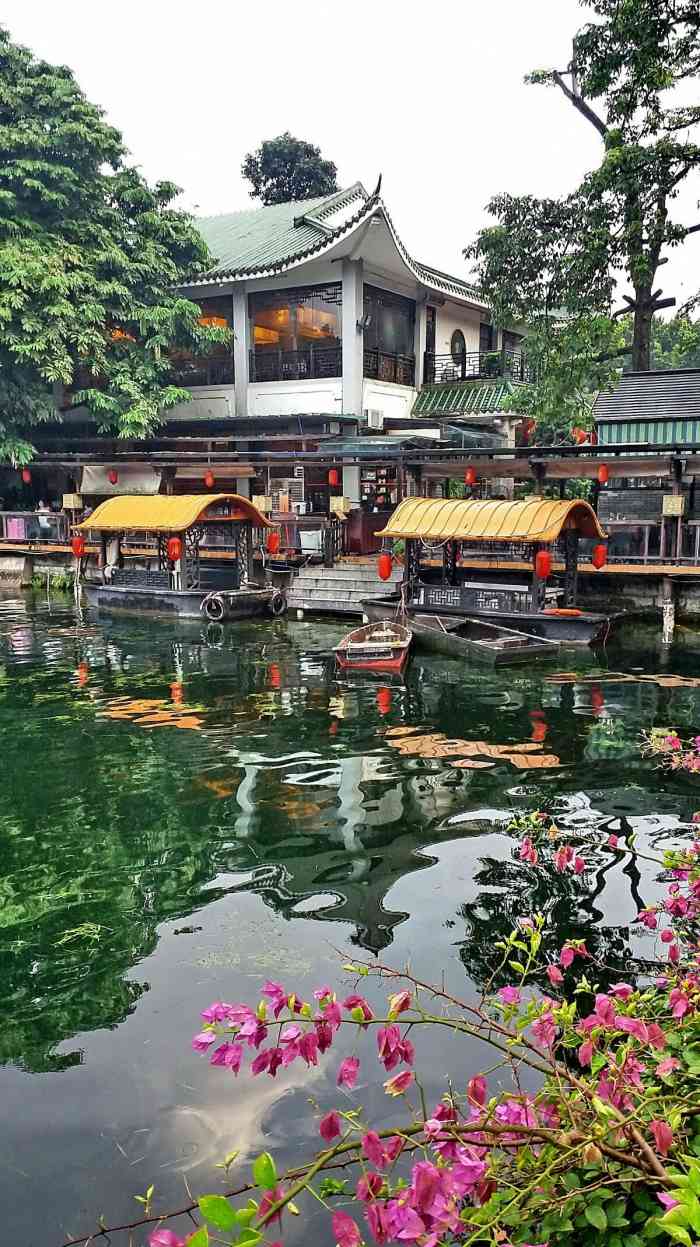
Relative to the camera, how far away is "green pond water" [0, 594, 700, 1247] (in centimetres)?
458

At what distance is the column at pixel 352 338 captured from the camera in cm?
2434

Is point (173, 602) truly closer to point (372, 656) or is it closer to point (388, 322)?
point (372, 656)

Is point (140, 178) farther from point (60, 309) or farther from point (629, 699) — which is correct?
point (629, 699)

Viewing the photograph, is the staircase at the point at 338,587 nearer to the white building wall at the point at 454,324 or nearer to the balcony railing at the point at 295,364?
the balcony railing at the point at 295,364

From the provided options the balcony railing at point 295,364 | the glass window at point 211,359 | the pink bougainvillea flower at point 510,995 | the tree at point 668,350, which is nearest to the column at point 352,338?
the balcony railing at point 295,364

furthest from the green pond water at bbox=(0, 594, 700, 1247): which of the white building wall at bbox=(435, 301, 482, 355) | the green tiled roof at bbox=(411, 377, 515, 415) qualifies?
the white building wall at bbox=(435, 301, 482, 355)

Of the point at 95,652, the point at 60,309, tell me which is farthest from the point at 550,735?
the point at 60,309

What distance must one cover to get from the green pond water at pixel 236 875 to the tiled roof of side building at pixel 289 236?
45.1 ft

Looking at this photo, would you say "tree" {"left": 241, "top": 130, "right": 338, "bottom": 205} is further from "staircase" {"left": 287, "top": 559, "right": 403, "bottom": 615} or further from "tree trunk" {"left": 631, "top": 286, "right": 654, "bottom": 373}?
"staircase" {"left": 287, "top": 559, "right": 403, "bottom": 615}

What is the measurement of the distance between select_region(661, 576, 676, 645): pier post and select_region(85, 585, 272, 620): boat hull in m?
8.78

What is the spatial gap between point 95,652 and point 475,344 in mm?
19284

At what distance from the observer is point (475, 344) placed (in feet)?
101

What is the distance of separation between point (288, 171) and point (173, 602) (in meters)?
23.6

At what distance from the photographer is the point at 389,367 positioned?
26.5 meters
